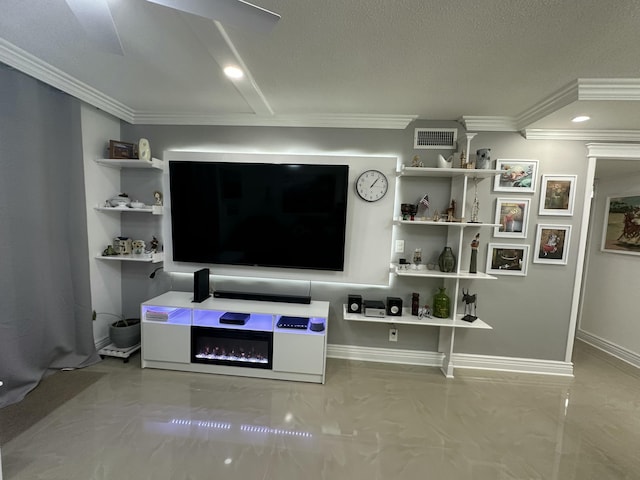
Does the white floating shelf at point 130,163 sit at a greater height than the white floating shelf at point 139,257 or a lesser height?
greater

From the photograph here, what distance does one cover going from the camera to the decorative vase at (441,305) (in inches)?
99.8

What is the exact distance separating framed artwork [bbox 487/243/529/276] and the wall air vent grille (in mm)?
1047

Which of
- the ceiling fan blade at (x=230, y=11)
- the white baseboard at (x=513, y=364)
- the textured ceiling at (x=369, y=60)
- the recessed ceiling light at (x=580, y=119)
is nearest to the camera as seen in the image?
the ceiling fan blade at (x=230, y=11)

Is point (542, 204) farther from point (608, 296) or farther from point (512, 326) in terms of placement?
point (608, 296)

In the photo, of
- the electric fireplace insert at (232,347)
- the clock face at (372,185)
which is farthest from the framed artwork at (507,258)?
the electric fireplace insert at (232,347)

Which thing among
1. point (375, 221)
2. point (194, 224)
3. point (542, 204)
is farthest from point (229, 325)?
point (542, 204)

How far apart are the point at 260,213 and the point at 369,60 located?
1521 millimetres

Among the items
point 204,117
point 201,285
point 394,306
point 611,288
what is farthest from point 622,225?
point 204,117

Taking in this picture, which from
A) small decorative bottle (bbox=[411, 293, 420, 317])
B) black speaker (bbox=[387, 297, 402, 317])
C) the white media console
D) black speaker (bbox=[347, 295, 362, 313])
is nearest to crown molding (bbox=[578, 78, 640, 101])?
small decorative bottle (bbox=[411, 293, 420, 317])

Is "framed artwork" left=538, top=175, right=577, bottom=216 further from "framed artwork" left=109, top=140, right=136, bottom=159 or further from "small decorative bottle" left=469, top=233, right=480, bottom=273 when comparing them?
"framed artwork" left=109, top=140, right=136, bottom=159

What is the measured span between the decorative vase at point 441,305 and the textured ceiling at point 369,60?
157 centimetres

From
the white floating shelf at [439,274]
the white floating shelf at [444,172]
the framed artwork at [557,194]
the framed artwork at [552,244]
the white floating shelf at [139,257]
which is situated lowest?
the white floating shelf at [439,274]

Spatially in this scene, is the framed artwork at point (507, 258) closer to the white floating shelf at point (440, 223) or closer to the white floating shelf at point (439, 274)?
the white floating shelf at point (439, 274)

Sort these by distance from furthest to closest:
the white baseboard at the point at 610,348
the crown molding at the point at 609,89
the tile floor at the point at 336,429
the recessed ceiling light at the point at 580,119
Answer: the white baseboard at the point at 610,348 < the recessed ceiling light at the point at 580,119 < the crown molding at the point at 609,89 < the tile floor at the point at 336,429
